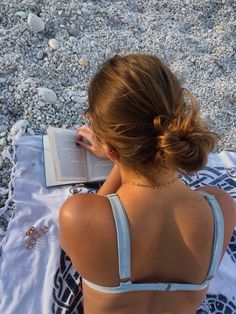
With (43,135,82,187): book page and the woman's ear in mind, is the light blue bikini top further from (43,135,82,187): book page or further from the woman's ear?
(43,135,82,187): book page

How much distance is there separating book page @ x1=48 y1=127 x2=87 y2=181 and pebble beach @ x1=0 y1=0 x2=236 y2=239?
0.22 meters

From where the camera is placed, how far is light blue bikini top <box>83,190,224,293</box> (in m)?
→ 1.09

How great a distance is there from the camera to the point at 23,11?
2.29 metres

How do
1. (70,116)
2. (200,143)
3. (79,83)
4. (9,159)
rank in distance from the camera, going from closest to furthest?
(200,143)
(9,159)
(70,116)
(79,83)

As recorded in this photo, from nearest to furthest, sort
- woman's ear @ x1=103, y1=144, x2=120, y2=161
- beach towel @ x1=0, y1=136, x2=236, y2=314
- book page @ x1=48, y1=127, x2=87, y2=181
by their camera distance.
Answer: woman's ear @ x1=103, y1=144, x2=120, y2=161
beach towel @ x1=0, y1=136, x2=236, y2=314
book page @ x1=48, y1=127, x2=87, y2=181

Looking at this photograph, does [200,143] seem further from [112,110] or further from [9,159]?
[9,159]

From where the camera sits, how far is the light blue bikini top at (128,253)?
1.09 metres

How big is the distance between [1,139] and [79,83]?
47 cm

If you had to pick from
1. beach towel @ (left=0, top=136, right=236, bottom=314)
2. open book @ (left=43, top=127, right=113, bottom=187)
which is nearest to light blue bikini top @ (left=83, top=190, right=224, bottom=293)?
beach towel @ (left=0, top=136, right=236, bottom=314)

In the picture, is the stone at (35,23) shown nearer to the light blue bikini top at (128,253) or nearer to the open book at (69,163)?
the open book at (69,163)

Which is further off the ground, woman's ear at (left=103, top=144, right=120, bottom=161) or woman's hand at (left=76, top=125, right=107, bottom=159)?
woman's ear at (left=103, top=144, right=120, bottom=161)

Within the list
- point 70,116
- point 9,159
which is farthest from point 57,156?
point 70,116

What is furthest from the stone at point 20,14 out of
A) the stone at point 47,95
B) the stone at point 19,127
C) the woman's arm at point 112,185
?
the woman's arm at point 112,185

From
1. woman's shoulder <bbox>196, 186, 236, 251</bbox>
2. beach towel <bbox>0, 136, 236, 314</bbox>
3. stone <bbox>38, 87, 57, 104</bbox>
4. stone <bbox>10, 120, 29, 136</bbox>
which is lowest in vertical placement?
beach towel <bbox>0, 136, 236, 314</bbox>
